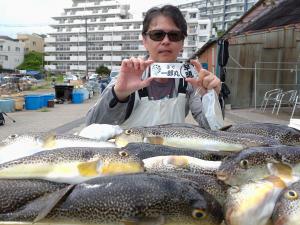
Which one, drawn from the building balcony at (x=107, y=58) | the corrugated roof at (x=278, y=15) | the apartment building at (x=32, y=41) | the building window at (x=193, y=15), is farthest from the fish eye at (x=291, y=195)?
the apartment building at (x=32, y=41)

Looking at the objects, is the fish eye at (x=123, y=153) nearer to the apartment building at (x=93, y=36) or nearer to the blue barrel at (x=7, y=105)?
the blue barrel at (x=7, y=105)

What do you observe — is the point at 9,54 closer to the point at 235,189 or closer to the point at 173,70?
the point at 173,70

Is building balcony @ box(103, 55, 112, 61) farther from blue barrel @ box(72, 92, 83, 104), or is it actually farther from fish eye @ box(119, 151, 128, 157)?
fish eye @ box(119, 151, 128, 157)

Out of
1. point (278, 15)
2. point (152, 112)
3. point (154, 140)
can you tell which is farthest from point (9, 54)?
point (154, 140)

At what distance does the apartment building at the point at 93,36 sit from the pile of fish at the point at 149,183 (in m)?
95.7

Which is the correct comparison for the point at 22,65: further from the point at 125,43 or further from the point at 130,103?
the point at 130,103

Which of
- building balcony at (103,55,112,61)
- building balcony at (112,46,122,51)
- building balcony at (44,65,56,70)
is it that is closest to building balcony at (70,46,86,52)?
building balcony at (44,65,56,70)

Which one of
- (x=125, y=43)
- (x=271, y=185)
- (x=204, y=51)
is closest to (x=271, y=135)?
(x=271, y=185)

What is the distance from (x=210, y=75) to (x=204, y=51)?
23.3m

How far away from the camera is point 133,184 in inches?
75.1

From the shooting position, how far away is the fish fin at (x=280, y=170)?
6.74 feet

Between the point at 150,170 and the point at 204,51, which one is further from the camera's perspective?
the point at 204,51

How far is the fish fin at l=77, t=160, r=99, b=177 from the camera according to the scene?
212cm

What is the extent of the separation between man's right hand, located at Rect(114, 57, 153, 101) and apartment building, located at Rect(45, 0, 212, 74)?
9480 cm
